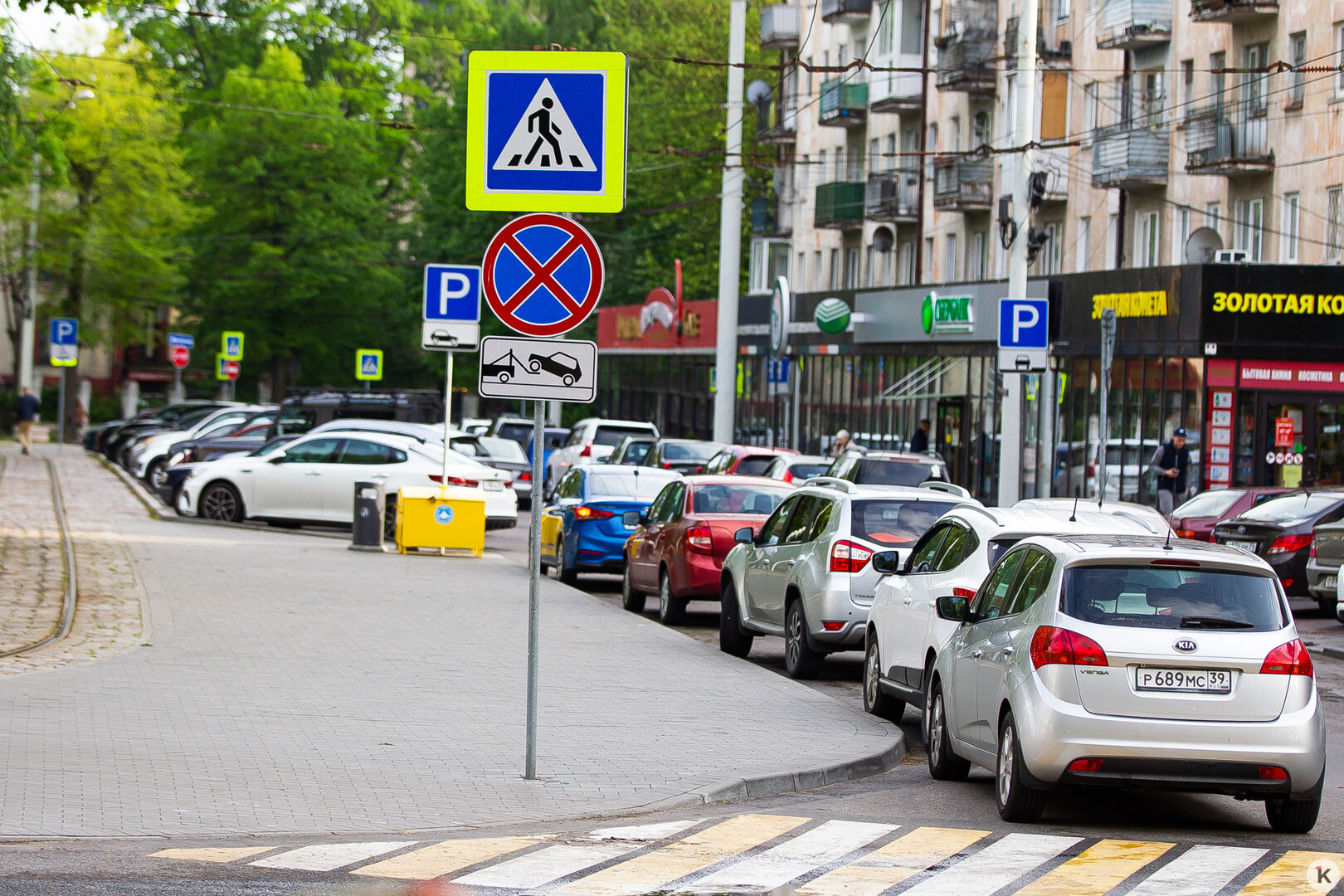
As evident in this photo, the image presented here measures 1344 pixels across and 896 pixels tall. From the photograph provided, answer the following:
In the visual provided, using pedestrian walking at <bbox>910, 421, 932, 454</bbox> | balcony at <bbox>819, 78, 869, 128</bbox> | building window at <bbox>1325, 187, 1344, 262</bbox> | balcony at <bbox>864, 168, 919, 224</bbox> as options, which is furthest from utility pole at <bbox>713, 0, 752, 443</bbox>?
A: building window at <bbox>1325, 187, 1344, 262</bbox>

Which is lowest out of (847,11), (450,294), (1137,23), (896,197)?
(450,294)

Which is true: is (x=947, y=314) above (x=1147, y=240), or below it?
below

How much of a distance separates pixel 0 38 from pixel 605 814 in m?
23.8

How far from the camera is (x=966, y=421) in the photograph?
46.1 metres

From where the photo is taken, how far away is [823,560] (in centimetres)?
1491

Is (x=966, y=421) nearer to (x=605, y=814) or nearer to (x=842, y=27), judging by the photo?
(x=842, y=27)

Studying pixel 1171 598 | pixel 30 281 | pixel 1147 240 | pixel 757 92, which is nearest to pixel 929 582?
pixel 1171 598

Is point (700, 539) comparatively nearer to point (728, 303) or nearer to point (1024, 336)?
point (1024, 336)

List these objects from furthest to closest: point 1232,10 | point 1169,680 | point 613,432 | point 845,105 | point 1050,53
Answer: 1. point 845,105
2. point 1050,53
3. point 613,432
4. point 1232,10
5. point 1169,680

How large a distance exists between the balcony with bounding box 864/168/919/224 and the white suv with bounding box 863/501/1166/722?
127ft

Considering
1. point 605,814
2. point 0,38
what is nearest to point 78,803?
point 605,814

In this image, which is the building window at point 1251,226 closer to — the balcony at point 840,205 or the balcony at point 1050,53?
the balcony at point 1050,53

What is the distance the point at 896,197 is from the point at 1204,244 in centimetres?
1577

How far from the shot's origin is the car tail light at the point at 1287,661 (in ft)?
29.4
